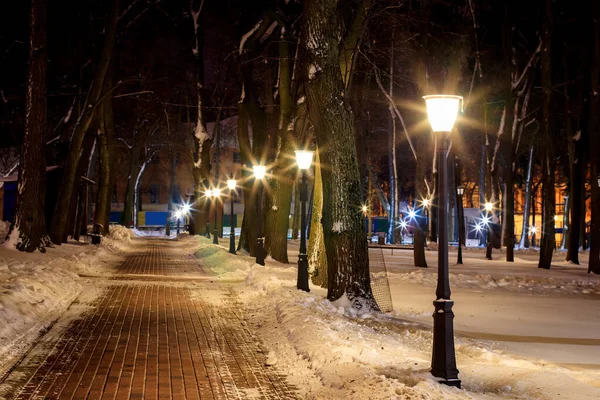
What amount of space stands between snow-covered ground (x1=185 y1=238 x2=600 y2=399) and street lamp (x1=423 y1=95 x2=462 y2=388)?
0.21 metres

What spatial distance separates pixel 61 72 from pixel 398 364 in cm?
3238

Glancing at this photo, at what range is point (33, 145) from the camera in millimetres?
25172

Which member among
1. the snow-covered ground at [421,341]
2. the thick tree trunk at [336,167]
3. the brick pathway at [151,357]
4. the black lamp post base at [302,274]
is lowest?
the brick pathway at [151,357]

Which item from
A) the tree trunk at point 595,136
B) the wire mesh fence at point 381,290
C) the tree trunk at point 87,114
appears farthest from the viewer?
the tree trunk at point 87,114

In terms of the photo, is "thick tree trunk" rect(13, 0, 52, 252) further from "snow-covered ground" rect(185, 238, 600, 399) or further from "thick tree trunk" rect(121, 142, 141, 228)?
"thick tree trunk" rect(121, 142, 141, 228)

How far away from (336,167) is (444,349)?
6873 mm

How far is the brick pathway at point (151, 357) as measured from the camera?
881 cm

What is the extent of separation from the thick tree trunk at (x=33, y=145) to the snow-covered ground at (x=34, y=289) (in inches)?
28.3

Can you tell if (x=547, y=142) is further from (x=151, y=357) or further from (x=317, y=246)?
(x=151, y=357)

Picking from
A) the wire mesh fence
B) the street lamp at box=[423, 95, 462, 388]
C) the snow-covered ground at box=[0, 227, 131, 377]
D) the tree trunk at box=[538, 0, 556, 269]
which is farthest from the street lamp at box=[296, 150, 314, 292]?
the tree trunk at box=[538, 0, 556, 269]

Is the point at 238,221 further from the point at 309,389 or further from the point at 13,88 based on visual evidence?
the point at 309,389

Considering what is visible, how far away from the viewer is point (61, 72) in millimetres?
38188

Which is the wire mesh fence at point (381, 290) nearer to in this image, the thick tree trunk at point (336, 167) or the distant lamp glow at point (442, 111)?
the thick tree trunk at point (336, 167)

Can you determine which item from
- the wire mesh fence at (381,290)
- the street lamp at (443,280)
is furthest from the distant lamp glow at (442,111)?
the wire mesh fence at (381,290)
